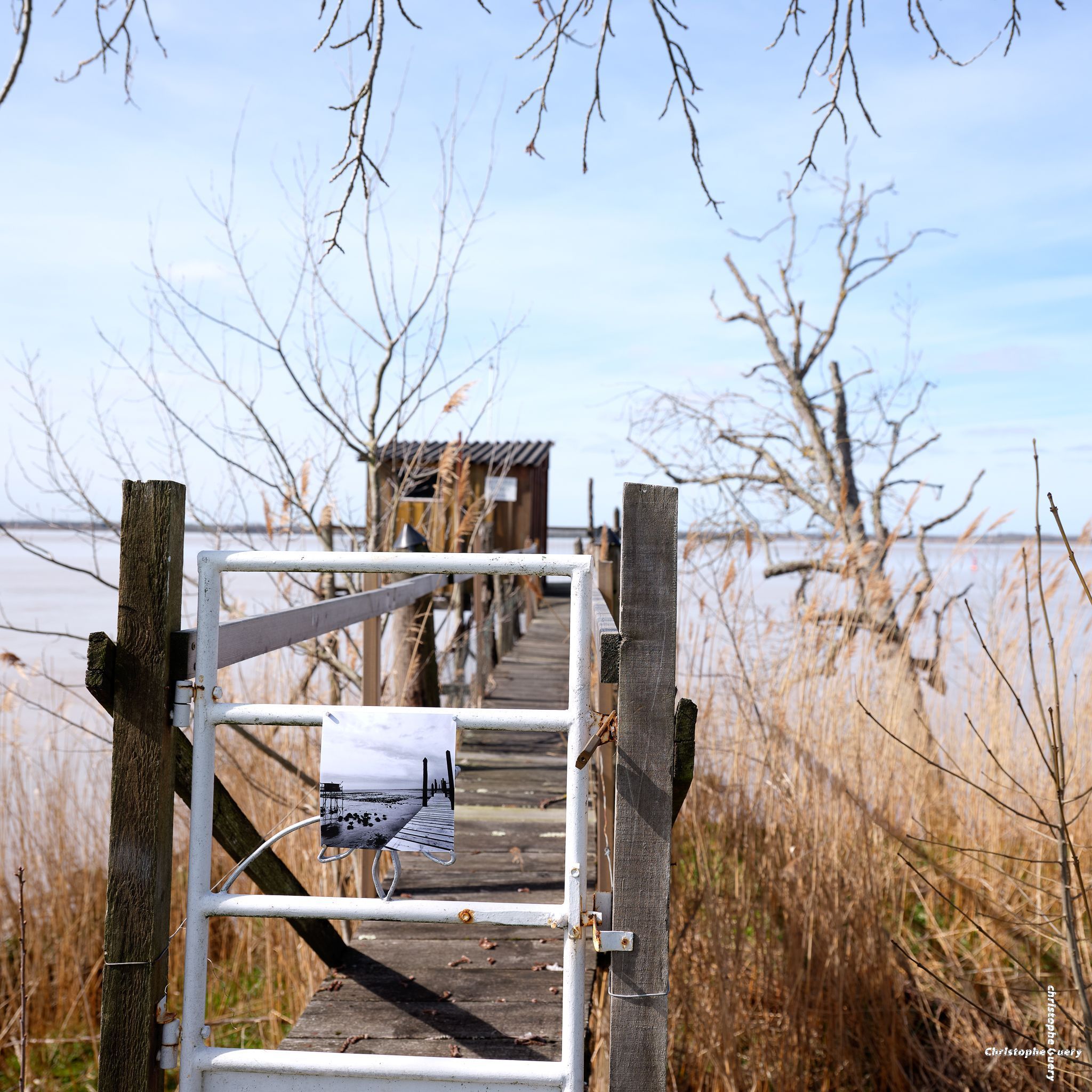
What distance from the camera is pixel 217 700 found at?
5.82 ft

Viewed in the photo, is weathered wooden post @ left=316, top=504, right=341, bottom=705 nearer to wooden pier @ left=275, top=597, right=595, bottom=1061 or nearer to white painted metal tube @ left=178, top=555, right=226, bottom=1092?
wooden pier @ left=275, top=597, right=595, bottom=1061

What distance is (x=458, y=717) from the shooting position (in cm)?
171

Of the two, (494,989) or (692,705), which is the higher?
(692,705)

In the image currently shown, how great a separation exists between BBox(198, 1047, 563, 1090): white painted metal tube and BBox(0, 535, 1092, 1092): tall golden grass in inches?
66.5

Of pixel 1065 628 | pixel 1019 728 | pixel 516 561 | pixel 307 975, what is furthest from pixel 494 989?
pixel 1065 628

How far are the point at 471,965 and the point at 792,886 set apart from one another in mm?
1558

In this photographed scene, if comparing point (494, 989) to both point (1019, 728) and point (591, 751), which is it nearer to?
point (591, 751)

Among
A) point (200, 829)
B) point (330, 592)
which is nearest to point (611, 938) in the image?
point (200, 829)

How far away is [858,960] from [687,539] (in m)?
3.09

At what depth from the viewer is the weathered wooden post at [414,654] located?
16.2 feet

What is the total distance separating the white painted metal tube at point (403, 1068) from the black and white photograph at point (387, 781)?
1.27 ft

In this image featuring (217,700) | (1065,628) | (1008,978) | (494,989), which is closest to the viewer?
(217,700)

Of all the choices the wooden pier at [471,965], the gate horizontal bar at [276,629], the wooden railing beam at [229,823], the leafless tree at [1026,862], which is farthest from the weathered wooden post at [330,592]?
the leafless tree at [1026,862]

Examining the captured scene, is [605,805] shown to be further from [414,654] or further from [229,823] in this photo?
[414,654]
